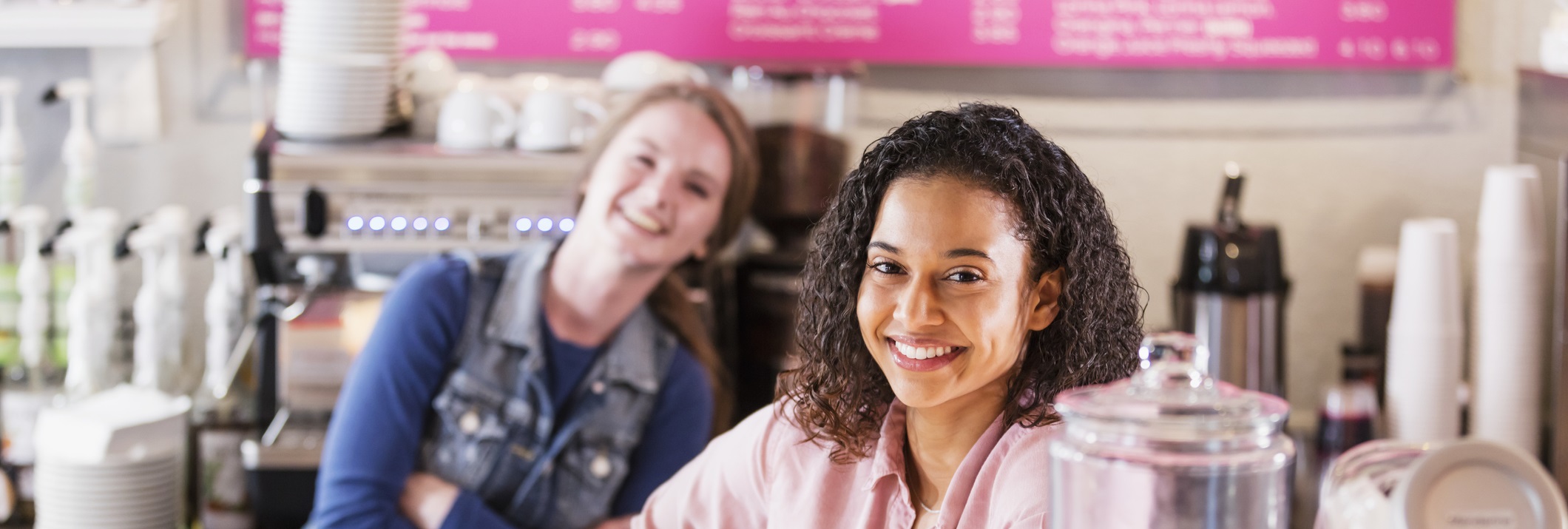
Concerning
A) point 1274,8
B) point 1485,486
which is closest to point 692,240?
point 1485,486

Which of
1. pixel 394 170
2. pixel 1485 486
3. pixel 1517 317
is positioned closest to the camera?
pixel 1485 486

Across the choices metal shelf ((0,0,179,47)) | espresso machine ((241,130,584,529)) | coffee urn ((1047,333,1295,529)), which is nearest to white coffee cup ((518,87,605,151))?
espresso machine ((241,130,584,529))

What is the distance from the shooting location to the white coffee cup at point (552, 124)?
183 centimetres

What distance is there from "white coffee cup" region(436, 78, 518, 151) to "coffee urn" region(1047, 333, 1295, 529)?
135 cm

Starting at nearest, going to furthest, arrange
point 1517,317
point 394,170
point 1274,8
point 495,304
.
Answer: point 495,304 → point 394,170 → point 1517,317 → point 1274,8

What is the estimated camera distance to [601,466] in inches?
65.7

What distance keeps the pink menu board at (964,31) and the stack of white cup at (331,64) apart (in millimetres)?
470

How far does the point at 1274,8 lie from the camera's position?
2340mm

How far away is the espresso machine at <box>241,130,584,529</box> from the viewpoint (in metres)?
1.79

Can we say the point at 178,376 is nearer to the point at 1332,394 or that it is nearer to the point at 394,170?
the point at 394,170

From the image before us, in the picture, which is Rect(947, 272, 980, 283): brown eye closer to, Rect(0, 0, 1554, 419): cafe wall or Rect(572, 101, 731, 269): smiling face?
Rect(572, 101, 731, 269): smiling face

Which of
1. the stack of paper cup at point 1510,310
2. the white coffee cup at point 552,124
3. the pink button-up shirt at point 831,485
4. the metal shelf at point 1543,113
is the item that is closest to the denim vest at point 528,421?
the white coffee cup at point 552,124

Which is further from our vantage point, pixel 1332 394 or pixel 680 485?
pixel 1332 394

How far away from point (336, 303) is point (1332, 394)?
1482mm
